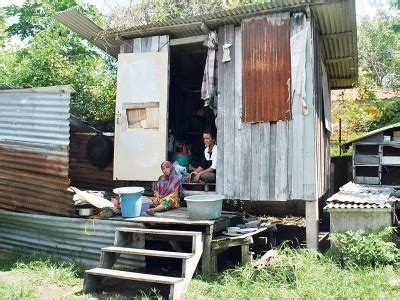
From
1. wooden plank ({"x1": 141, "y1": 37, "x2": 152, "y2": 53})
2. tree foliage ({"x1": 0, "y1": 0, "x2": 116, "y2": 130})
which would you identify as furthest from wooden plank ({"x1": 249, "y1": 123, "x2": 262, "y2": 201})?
tree foliage ({"x1": 0, "y1": 0, "x2": 116, "y2": 130})

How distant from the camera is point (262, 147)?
6488mm

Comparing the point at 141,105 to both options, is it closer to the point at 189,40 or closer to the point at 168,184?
the point at 189,40

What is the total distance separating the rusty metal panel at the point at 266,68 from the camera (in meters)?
6.39

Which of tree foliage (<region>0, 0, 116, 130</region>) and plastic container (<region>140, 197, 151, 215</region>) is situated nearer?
plastic container (<region>140, 197, 151, 215</region>)

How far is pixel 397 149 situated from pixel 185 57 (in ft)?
16.5

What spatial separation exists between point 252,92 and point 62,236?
13.4 ft

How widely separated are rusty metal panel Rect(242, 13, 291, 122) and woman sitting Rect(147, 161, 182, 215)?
1569 mm

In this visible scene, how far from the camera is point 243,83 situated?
6.68m

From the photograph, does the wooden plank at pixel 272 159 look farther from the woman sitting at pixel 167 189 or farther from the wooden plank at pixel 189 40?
the wooden plank at pixel 189 40

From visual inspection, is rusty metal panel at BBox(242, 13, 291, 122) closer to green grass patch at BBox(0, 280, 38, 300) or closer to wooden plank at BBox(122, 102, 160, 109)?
wooden plank at BBox(122, 102, 160, 109)

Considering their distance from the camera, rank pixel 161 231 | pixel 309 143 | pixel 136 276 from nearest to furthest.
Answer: pixel 136 276, pixel 161 231, pixel 309 143

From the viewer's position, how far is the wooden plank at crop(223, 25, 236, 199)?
6676 mm

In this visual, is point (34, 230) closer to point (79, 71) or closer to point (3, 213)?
point (3, 213)

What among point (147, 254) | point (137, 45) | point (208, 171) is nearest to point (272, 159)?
point (208, 171)
